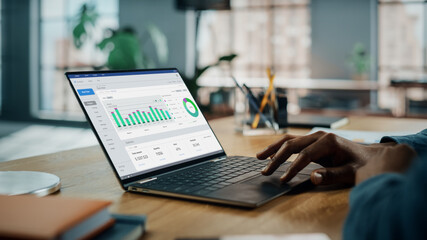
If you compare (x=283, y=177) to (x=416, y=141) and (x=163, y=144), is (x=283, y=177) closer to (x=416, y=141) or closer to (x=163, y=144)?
(x=163, y=144)

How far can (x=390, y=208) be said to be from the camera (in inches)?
18.9

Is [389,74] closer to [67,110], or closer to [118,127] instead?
[67,110]

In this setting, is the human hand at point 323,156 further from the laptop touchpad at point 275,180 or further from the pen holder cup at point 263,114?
the pen holder cup at point 263,114

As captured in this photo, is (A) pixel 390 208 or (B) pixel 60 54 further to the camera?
(B) pixel 60 54

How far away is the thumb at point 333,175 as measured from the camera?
865mm

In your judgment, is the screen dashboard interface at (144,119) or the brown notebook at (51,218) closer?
the brown notebook at (51,218)

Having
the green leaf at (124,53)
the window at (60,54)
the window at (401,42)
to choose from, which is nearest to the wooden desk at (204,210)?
the green leaf at (124,53)

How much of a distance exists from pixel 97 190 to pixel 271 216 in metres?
0.33

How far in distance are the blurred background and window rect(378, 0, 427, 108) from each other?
15 mm

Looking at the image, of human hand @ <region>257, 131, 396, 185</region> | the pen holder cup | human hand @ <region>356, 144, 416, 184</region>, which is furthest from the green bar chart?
the pen holder cup

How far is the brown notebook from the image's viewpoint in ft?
1.61

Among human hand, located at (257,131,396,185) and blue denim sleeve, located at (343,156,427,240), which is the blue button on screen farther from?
blue denim sleeve, located at (343,156,427,240)

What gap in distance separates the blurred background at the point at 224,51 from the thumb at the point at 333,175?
463cm

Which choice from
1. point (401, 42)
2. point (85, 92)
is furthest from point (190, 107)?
point (401, 42)
